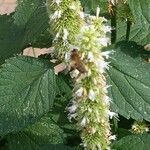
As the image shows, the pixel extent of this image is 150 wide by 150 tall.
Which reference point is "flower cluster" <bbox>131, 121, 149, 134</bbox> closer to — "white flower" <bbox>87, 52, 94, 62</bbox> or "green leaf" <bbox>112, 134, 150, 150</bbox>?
"green leaf" <bbox>112, 134, 150, 150</bbox>

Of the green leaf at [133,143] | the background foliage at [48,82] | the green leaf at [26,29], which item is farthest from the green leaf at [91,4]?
the green leaf at [133,143]

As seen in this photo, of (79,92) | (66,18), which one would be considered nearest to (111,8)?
(66,18)

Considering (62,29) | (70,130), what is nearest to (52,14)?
(62,29)

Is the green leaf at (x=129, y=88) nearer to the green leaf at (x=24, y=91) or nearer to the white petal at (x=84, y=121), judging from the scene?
the green leaf at (x=24, y=91)

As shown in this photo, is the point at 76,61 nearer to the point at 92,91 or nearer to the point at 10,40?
the point at 92,91

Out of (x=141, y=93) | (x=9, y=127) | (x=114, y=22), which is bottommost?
(x=9, y=127)

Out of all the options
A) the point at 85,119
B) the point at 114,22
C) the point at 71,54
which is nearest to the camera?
the point at 71,54

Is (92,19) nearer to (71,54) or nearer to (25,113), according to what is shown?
(71,54)
